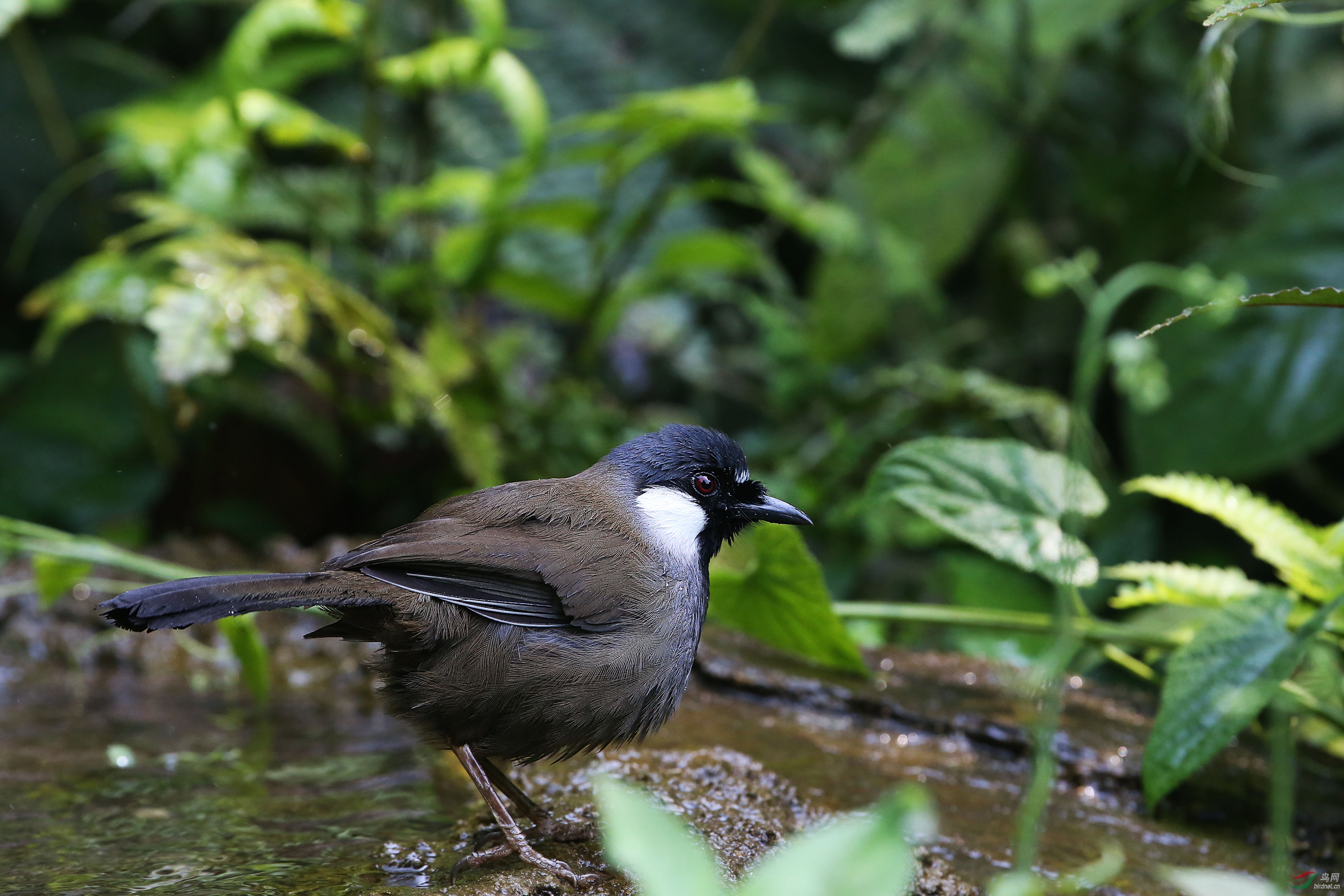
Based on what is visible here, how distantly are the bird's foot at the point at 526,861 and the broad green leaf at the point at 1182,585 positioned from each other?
163cm

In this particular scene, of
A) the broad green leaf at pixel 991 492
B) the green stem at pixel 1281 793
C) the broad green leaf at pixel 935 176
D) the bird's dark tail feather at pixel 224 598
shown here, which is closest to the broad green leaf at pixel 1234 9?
the broad green leaf at pixel 991 492

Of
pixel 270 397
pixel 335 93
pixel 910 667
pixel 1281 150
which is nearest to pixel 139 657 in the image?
pixel 270 397

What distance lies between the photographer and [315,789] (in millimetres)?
2918

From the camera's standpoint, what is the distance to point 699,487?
122 inches

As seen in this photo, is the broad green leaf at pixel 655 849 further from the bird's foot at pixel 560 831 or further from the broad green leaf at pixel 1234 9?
the broad green leaf at pixel 1234 9

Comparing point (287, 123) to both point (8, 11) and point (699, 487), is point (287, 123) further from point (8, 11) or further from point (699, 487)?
point (699, 487)

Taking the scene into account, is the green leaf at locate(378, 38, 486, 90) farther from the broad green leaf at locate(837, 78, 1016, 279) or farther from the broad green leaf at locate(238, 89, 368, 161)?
the broad green leaf at locate(837, 78, 1016, 279)

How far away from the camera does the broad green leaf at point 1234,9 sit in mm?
2068

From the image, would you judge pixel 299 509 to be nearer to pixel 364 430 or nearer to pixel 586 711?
pixel 364 430

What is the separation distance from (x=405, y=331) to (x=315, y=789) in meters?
3.30

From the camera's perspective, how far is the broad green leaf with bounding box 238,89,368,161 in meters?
4.32

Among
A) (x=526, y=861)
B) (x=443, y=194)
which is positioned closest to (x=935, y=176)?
(x=443, y=194)

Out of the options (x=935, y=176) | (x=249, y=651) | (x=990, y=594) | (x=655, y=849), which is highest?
(x=935, y=176)

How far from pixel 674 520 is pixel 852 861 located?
6.59 ft
